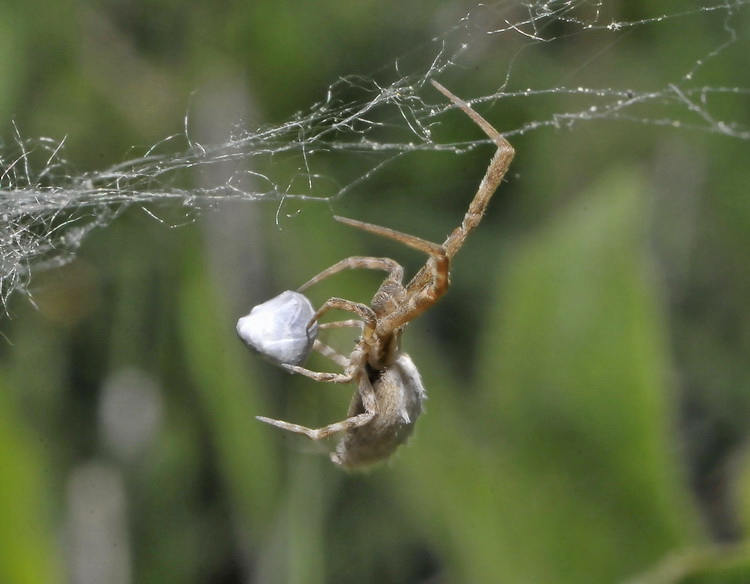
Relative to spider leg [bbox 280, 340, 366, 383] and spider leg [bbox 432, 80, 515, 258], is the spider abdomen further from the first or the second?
spider leg [bbox 432, 80, 515, 258]

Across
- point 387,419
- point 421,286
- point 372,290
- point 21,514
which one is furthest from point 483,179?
point 21,514

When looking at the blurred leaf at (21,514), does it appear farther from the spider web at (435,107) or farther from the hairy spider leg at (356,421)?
the hairy spider leg at (356,421)

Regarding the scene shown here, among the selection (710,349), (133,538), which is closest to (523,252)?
(710,349)

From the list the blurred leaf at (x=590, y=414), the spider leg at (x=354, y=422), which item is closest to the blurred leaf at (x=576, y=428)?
the blurred leaf at (x=590, y=414)

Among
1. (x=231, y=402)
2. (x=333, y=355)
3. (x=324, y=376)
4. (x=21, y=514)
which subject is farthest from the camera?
(x=231, y=402)

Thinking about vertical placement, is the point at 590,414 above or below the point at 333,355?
below

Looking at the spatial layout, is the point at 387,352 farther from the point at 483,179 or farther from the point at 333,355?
the point at 483,179
